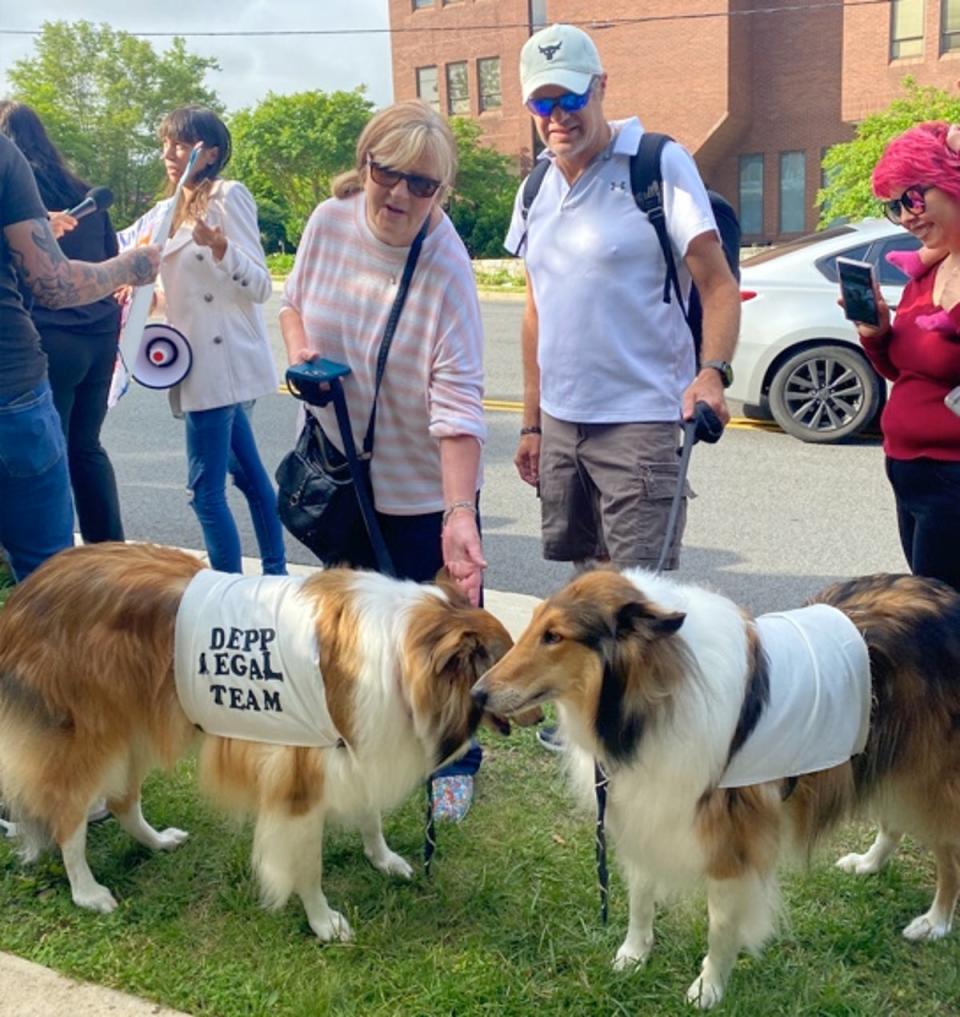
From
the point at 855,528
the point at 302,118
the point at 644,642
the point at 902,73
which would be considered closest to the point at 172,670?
the point at 644,642

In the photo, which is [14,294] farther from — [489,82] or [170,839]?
[489,82]

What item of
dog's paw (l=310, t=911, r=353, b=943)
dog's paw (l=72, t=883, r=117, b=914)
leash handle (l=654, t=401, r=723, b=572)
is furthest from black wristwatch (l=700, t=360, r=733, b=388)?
dog's paw (l=72, t=883, r=117, b=914)

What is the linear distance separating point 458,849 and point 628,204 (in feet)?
6.86

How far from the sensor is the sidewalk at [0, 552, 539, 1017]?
2639 millimetres

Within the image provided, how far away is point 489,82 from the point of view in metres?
37.6

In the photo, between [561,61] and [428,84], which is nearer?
[561,61]

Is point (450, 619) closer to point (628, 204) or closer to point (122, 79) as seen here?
point (628, 204)

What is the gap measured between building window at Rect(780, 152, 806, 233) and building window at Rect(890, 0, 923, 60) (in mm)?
5090

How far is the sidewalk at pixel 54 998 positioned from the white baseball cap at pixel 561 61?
2731 mm

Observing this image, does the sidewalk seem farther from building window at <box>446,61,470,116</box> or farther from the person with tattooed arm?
building window at <box>446,61,470,116</box>

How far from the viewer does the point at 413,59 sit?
126 feet

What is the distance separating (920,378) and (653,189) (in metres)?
0.98

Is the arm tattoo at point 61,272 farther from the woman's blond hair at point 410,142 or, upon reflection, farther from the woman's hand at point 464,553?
the woman's hand at point 464,553

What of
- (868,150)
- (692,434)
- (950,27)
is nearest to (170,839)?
(692,434)
